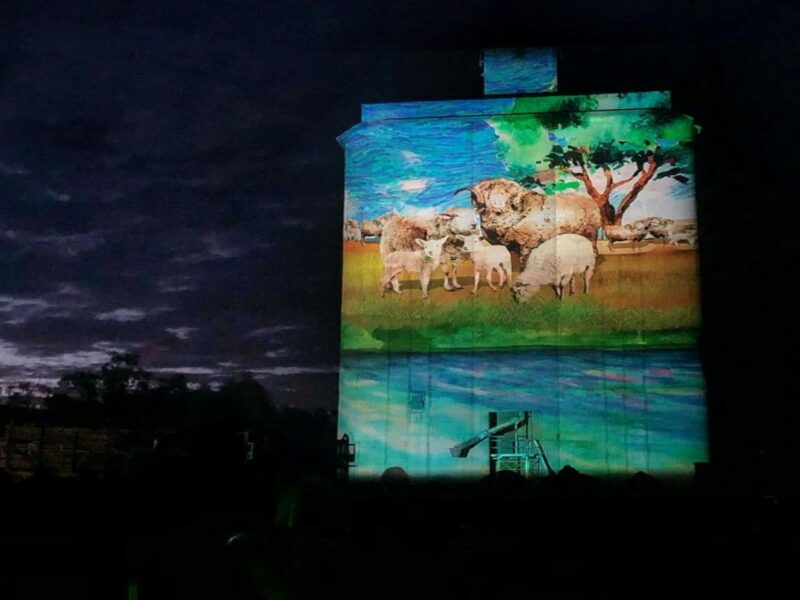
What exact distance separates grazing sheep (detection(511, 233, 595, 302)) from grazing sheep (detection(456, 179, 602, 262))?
0.35 ft

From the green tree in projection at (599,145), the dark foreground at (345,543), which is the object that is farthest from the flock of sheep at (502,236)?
the dark foreground at (345,543)

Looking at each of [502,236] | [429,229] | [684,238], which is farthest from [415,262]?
[684,238]

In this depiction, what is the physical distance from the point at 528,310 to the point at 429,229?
151 cm

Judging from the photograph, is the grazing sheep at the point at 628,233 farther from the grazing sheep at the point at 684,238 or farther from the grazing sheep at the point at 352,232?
the grazing sheep at the point at 352,232

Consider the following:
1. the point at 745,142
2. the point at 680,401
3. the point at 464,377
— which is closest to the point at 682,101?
the point at 745,142

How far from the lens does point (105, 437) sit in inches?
365

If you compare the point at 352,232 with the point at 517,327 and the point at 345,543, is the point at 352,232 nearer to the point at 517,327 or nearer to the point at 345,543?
the point at 517,327

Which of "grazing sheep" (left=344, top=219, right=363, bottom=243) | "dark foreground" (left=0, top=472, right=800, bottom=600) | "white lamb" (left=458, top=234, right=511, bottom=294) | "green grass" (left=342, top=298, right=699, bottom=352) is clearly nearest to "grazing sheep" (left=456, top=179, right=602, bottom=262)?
"white lamb" (left=458, top=234, right=511, bottom=294)

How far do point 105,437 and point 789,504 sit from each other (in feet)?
23.0

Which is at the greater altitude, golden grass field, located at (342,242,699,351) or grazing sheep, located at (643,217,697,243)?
grazing sheep, located at (643,217,697,243)

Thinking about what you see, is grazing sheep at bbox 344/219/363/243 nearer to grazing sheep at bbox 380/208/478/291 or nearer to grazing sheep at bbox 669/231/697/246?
grazing sheep at bbox 380/208/478/291

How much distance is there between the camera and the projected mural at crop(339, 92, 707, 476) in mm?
9062

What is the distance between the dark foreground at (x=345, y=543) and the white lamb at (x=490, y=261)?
3.12 m

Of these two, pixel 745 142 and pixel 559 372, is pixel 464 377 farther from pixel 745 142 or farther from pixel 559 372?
pixel 745 142
